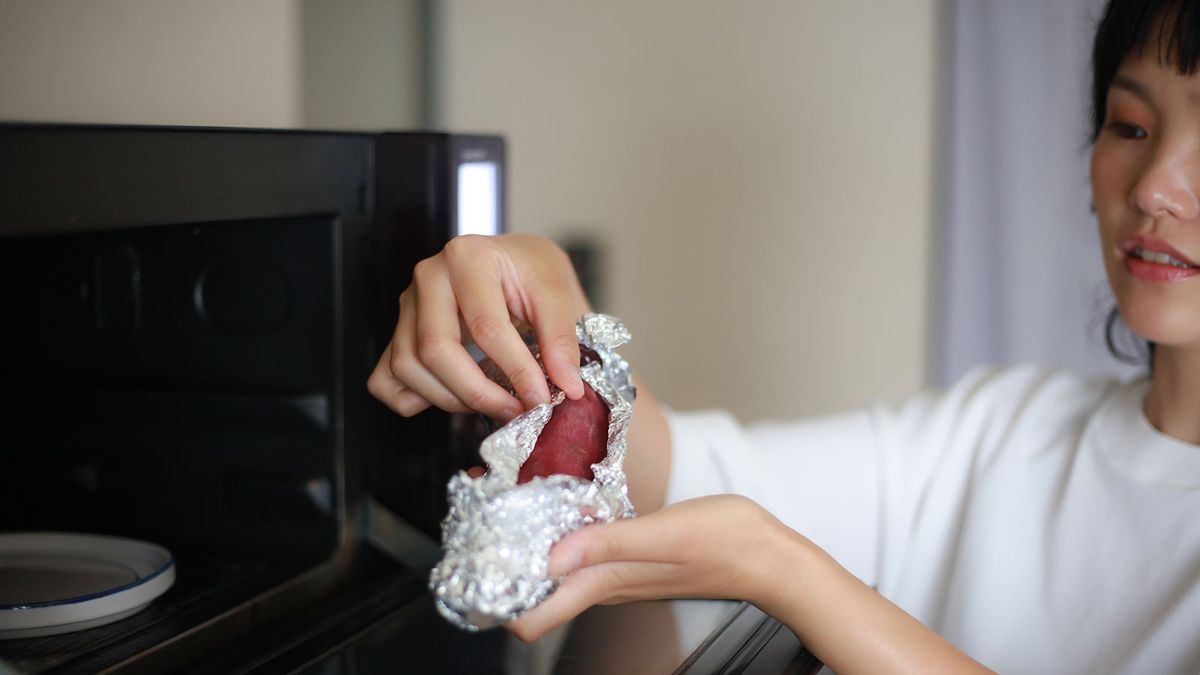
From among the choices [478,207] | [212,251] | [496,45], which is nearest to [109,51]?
[212,251]

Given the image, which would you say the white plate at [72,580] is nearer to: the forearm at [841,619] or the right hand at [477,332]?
the right hand at [477,332]

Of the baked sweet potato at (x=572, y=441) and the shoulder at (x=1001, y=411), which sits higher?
the baked sweet potato at (x=572, y=441)

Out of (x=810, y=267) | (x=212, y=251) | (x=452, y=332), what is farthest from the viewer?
(x=810, y=267)

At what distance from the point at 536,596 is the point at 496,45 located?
6.00 ft

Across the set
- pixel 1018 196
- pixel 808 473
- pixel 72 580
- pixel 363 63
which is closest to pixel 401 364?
pixel 72 580

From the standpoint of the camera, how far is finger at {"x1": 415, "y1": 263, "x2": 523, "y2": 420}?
70 centimetres

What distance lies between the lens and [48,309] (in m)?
0.85

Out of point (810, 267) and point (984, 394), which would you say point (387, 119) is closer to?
point (810, 267)

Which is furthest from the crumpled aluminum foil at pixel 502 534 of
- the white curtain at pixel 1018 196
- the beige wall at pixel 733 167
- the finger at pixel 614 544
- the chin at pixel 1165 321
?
the beige wall at pixel 733 167

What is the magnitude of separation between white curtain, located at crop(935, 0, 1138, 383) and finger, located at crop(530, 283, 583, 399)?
134cm

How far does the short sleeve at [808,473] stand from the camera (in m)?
1.09

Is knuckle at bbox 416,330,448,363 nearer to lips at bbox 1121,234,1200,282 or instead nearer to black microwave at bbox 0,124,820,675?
black microwave at bbox 0,124,820,675

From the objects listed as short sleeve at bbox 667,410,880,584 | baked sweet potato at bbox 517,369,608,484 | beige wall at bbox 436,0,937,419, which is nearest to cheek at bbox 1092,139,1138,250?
short sleeve at bbox 667,410,880,584

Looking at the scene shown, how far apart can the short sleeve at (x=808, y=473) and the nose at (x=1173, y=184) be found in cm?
37
